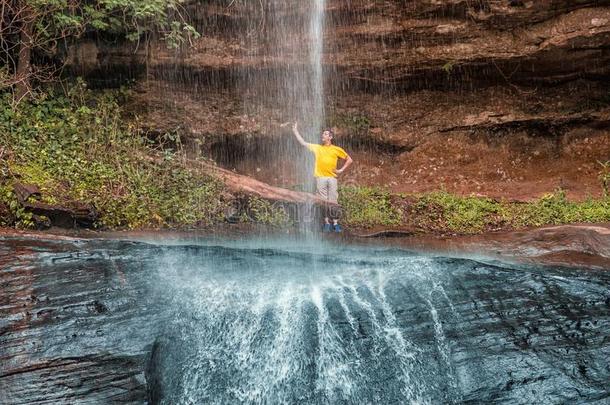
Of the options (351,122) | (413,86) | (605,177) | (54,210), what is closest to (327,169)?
(351,122)

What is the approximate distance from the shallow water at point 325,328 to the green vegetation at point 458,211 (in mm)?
4306

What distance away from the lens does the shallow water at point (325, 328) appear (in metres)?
5.39

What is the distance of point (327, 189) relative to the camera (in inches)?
416

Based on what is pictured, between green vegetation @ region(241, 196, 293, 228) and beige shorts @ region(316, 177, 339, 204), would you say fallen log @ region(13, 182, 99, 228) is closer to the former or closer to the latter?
green vegetation @ region(241, 196, 293, 228)

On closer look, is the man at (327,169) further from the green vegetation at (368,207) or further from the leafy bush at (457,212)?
the leafy bush at (457,212)

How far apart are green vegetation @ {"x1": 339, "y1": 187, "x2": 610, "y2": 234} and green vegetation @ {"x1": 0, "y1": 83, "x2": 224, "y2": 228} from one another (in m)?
2.84

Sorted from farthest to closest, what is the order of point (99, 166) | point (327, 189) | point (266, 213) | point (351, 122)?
1. point (351, 122)
2. point (327, 189)
3. point (266, 213)
4. point (99, 166)

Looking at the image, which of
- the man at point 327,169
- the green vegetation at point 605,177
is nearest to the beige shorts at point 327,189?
the man at point 327,169

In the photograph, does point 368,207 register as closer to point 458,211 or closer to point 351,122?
point 458,211

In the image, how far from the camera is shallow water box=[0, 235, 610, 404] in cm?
539

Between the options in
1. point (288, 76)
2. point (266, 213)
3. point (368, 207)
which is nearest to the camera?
point (266, 213)

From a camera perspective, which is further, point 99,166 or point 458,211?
point 458,211

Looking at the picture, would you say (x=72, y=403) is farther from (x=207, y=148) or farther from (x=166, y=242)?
(x=207, y=148)

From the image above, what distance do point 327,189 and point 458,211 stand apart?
280 centimetres
